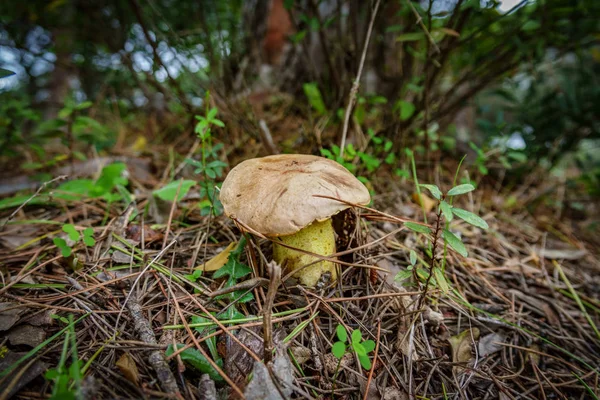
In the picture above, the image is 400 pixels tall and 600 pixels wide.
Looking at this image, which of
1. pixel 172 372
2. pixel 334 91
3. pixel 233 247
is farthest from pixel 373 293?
pixel 334 91

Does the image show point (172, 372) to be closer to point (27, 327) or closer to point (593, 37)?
point (27, 327)

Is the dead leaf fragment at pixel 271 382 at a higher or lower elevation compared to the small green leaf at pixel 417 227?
lower

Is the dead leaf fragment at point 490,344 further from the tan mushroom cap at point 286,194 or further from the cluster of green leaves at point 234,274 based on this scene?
the cluster of green leaves at point 234,274

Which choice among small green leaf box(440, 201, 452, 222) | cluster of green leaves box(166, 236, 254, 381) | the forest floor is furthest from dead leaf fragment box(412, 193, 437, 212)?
cluster of green leaves box(166, 236, 254, 381)

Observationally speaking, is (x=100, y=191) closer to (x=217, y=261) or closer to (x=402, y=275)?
(x=217, y=261)

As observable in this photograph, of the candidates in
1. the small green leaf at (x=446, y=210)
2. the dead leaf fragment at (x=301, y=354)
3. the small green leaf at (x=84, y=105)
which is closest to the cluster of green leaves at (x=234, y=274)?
the dead leaf fragment at (x=301, y=354)

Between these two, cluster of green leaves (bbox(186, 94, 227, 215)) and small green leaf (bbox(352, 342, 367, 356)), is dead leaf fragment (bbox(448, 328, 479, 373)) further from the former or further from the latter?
cluster of green leaves (bbox(186, 94, 227, 215))
